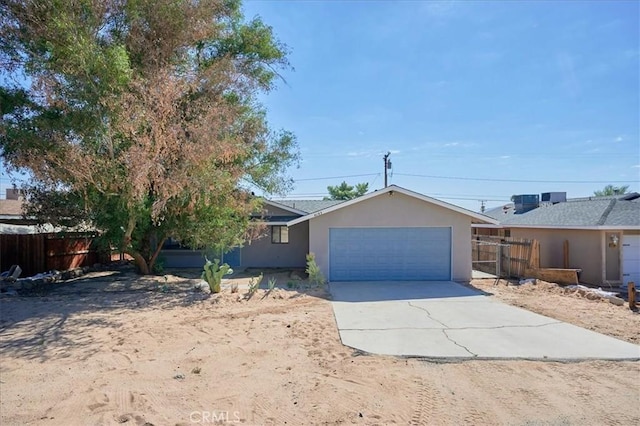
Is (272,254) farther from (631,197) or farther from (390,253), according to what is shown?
(631,197)

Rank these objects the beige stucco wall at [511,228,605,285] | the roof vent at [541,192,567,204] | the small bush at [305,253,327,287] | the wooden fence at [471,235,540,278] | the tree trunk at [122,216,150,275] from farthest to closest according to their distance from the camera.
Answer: the roof vent at [541,192,567,204] → the wooden fence at [471,235,540,278] → the beige stucco wall at [511,228,605,285] → the small bush at [305,253,327,287] → the tree trunk at [122,216,150,275]

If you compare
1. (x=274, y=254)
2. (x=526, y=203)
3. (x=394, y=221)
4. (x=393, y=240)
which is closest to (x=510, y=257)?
(x=393, y=240)

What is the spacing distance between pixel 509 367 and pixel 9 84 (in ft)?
41.9

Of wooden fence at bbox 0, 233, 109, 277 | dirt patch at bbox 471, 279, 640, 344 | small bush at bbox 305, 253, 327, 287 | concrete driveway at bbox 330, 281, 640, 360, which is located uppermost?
wooden fence at bbox 0, 233, 109, 277

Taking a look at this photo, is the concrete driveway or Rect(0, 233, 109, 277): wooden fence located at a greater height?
Rect(0, 233, 109, 277): wooden fence

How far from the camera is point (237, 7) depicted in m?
12.8

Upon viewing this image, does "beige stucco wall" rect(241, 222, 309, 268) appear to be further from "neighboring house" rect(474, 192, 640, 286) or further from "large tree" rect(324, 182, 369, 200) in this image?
"large tree" rect(324, 182, 369, 200)

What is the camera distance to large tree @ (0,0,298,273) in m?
8.77

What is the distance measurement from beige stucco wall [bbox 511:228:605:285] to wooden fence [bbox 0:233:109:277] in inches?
729

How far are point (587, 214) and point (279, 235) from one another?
43.3 ft

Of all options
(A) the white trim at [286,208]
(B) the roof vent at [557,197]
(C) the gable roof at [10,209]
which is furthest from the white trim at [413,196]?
(C) the gable roof at [10,209]

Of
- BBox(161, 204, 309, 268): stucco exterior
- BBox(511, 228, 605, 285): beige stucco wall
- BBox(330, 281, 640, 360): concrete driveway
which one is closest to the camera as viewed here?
BBox(330, 281, 640, 360): concrete driveway

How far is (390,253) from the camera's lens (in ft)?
47.4

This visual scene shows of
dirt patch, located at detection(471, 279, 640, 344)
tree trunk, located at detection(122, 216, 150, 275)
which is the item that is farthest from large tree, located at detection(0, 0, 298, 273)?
dirt patch, located at detection(471, 279, 640, 344)
